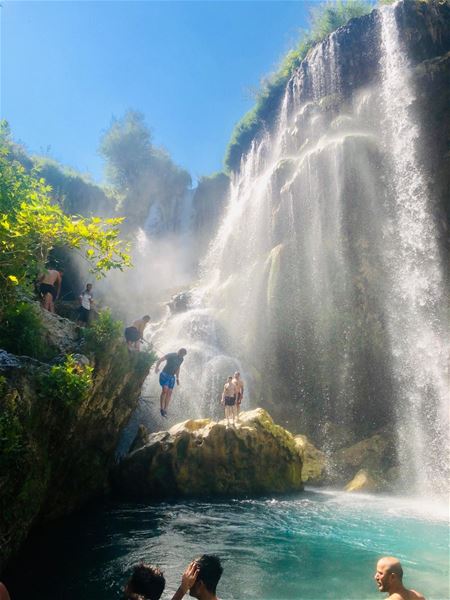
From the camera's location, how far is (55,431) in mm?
7328

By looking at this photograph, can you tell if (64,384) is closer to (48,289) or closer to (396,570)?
(48,289)

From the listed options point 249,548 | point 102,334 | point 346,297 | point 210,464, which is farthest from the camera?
point 346,297

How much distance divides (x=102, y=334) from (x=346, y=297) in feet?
45.5

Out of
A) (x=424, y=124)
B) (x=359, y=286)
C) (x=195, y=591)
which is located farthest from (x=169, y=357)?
(x=424, y=124)

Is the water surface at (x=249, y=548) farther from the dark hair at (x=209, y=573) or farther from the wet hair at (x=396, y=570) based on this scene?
the dark hair at (x=209, y=573)

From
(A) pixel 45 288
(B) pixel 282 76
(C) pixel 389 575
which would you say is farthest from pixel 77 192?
(C) pixel 389 575

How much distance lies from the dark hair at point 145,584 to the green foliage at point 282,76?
37.2 m

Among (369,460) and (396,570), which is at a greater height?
(369,460)

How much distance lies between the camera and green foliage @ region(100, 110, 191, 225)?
143 ft

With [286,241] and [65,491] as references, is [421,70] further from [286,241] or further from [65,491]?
[65,491]

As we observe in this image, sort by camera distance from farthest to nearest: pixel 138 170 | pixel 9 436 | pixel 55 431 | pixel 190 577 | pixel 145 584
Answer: pixel 138 170, pixel 55 431, pixel 9 436, pixel 190 577, pixel 145 584

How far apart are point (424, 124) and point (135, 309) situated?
75.6 ft

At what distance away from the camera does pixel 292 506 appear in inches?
433

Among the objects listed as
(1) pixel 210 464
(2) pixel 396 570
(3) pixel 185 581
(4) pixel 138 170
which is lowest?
(3) pixel 185 581
